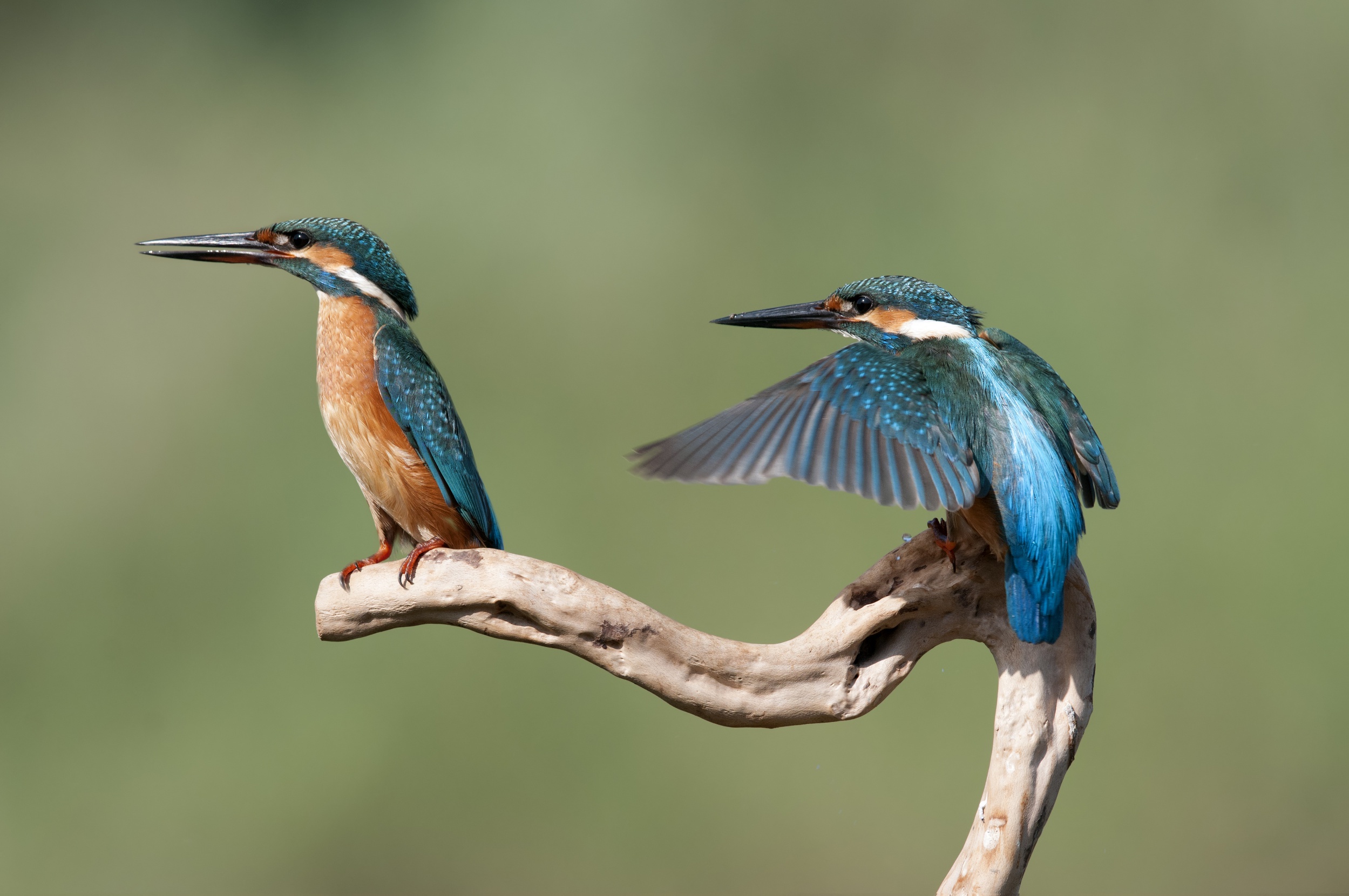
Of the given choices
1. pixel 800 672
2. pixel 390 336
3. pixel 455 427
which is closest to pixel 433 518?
pixel 455 427

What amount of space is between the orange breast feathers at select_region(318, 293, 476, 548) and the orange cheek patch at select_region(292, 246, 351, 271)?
43 mm

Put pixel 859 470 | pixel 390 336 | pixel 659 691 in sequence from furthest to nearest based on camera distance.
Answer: pixel 390 336, pixel 659 691, pixel 859 470

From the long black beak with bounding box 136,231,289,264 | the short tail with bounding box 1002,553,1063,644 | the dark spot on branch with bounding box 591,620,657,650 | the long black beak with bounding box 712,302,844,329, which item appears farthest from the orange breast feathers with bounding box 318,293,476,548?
the short tail with bounding box 1002,553,1063,644

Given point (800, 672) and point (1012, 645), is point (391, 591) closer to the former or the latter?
point (800, 672)

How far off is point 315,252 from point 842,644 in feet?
2.89

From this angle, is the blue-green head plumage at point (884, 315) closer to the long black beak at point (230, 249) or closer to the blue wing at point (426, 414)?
the blue wing at point (426, 414)

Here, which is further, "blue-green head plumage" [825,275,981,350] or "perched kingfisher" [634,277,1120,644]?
"blue-green head plumage" [825,275,981,350]

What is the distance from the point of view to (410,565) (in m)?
1.37

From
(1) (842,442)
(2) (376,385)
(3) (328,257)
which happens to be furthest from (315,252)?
(1) (842,442)

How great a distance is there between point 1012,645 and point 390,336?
0.91 m

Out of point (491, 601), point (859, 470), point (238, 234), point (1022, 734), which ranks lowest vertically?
point (1022, 734)

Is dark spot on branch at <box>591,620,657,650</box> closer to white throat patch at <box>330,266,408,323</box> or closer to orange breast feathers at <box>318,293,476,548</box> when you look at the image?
orange breast feathers at <box>318,293,476,548</box>

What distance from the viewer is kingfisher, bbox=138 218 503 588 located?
1.47 m

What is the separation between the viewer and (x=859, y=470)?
4.13 feet
